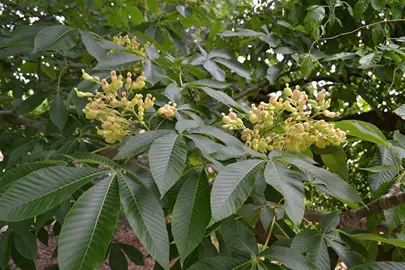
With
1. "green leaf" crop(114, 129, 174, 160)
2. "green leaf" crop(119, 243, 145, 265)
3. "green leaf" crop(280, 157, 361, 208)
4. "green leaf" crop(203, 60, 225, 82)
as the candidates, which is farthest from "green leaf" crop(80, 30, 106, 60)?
"green leaf" crop(119, 243, 145, 265)

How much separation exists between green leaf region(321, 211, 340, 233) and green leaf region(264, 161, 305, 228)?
26 cm

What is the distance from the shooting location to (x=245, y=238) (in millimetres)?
928

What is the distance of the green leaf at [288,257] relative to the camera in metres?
0.82

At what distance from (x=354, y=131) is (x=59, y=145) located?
40.7 inches

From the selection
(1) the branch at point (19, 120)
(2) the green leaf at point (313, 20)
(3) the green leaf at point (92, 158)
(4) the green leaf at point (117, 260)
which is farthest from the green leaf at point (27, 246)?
(2) the green leaf at point (313, 20)

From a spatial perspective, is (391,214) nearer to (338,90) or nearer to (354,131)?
(354,131)

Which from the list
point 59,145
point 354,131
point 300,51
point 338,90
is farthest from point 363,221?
point 338,90

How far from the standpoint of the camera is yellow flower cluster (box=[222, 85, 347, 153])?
3.02 feet

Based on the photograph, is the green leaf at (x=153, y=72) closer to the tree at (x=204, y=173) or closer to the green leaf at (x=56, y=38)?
the tree at (x=204, y=173)

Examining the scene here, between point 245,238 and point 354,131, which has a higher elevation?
point 354,131

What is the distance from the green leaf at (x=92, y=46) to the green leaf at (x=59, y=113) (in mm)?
328

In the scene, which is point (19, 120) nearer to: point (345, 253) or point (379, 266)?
point (345, 253)

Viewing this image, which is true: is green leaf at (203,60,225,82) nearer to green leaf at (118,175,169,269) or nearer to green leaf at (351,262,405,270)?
green leaf at (118,175,169,269)

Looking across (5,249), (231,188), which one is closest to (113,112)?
(231,188)
